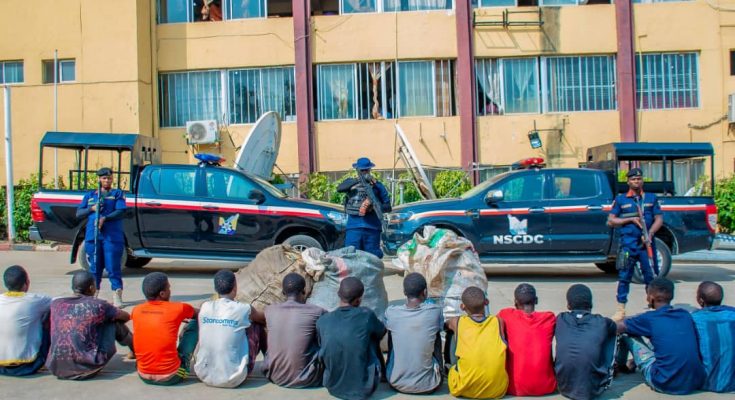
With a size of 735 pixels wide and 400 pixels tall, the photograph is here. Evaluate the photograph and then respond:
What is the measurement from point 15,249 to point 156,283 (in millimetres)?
11139

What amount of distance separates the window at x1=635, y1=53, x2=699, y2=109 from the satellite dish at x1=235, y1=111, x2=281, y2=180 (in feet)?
31.4

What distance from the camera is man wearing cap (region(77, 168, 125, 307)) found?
24.8 ft

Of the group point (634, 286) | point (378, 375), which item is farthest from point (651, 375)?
point (634, 286)

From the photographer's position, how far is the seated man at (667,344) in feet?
15.8

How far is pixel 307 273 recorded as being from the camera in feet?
20.8

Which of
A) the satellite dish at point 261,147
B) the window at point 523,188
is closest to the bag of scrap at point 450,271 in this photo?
the window at point 523,188

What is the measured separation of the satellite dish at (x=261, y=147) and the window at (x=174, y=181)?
2116 mm

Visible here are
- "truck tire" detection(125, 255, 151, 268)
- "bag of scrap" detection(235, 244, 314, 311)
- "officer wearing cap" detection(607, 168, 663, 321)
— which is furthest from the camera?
"truck tire" detection(125, 255, 151, 268)

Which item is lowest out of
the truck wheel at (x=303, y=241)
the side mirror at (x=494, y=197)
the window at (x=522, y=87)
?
the truck wheel at (x=303, y=241)

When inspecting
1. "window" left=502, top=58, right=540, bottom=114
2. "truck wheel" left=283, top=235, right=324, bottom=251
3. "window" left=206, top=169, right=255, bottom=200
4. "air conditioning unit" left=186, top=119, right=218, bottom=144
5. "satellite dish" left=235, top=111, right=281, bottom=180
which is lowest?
"truck wheel" left=283, top=235, right=324, bottom=251

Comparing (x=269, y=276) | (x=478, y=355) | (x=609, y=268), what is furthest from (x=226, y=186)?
(x=609, y=268)

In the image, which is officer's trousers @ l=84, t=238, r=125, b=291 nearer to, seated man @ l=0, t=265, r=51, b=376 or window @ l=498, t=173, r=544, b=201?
seated man @ l=0, t=265, r=51, b=376

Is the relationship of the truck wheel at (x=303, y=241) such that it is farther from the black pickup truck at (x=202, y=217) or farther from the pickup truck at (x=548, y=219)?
the pickup truck at (x=548, y=219)

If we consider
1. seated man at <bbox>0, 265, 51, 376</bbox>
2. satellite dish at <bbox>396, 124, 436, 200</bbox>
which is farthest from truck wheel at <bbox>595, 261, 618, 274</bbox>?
seated man at <bbox>0, 265, 51, 376</bbox>
